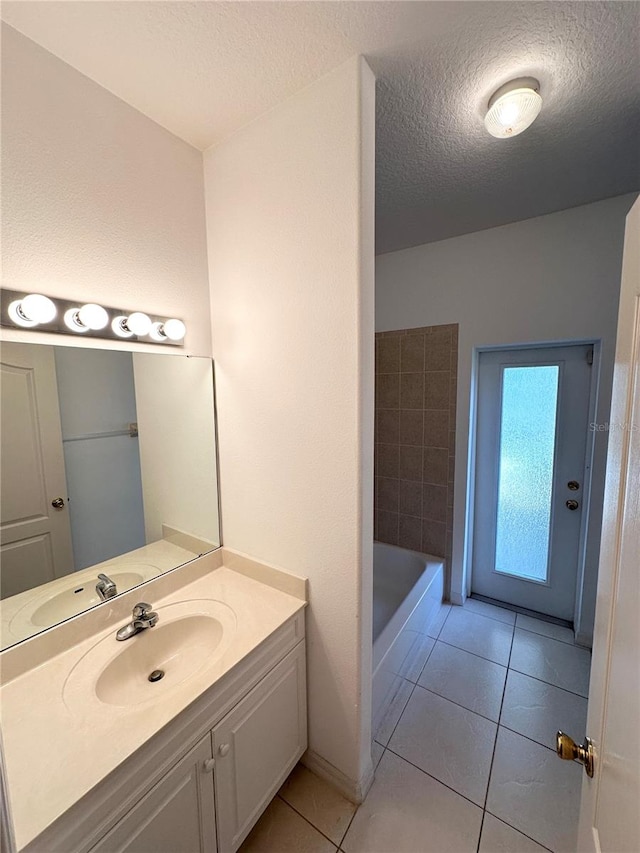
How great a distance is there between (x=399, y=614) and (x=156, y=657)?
134cm

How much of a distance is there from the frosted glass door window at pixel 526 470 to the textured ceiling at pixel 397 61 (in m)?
1.26

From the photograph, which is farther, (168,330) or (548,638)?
(548,638)

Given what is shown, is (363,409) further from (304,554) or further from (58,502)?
(58,502)

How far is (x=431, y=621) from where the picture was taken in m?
2.43

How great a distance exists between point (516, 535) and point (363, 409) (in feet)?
6.86

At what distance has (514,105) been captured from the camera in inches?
48.8

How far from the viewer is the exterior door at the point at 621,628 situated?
0.53 metres

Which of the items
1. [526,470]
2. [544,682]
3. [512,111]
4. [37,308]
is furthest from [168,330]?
[544,682]

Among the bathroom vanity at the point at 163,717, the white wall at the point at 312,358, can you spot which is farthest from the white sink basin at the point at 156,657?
the white wall at the point at 312,358

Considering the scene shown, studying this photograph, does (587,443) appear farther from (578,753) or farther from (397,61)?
(397,61)

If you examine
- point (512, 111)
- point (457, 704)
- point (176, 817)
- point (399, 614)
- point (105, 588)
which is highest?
point (512, 111)

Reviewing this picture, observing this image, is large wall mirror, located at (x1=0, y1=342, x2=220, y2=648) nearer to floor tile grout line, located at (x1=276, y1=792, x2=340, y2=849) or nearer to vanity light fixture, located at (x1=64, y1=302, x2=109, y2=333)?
vanity light fixture, located at (x1=64, y1=302, x2=109, y2=333)

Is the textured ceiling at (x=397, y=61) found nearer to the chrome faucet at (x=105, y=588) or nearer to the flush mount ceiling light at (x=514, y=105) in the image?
the flush mount ceiling light at (x=514, y=105)

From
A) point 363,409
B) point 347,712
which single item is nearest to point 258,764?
point 347,712
